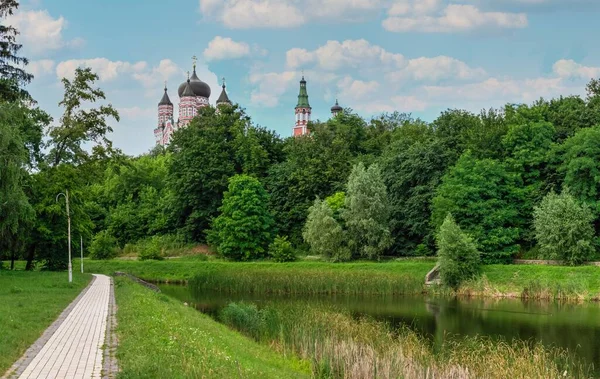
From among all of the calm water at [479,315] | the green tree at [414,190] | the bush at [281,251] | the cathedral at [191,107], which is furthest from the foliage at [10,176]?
the cathedral at [191,107]

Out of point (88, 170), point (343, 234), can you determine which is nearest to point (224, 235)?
point (343, 234)

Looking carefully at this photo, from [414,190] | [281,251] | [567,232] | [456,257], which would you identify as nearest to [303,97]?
[281,251]

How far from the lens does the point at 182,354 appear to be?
11867mm

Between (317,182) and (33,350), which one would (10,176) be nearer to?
(33,350)

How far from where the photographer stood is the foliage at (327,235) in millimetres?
49906

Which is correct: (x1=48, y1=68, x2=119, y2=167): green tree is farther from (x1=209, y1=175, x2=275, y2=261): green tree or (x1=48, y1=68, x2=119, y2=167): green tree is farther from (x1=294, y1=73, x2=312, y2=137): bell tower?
(x1=294, y1=73, x2=312, y2=137): bell tower

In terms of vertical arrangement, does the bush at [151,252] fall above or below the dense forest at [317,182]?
below

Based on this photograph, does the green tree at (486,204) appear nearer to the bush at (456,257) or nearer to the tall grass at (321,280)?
the bush at (456,257)

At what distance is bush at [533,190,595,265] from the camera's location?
40531 mm

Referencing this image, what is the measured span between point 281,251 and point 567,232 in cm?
2287

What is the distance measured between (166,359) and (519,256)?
39.8m

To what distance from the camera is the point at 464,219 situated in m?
46.0

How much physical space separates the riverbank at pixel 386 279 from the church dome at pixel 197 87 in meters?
93.7

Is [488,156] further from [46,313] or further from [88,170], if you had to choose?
[46,313]
